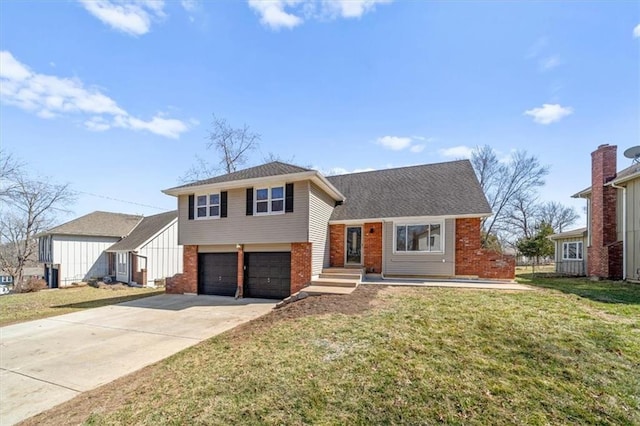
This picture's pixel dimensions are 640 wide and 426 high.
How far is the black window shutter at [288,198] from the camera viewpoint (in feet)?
36.0

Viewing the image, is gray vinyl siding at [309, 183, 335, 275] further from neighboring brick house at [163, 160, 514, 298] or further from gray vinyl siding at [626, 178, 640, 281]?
gray vinyl siding at [626, 178, 640, 281]

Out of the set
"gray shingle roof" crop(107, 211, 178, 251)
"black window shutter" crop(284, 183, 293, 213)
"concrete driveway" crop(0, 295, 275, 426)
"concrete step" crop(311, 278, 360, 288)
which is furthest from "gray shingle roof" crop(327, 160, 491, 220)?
"gray shingle roof" crop(107, 211, 178, 251)

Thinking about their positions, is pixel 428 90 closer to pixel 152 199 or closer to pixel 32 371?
pixel 32 371

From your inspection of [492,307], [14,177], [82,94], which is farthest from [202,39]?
[14,177]

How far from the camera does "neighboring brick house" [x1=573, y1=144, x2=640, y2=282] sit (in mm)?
12461

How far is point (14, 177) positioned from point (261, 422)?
26986 mm

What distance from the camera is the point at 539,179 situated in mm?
28219

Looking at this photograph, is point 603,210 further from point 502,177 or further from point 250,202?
point 250,202

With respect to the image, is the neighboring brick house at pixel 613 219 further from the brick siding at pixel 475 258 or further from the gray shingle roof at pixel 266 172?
the gray shingle roof at pixel 266 172

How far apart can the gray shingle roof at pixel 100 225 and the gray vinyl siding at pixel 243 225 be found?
15.0 m

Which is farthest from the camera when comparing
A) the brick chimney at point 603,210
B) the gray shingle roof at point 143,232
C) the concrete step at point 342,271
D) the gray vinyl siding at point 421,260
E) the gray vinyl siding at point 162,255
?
the gray shingle roof at point 143,232

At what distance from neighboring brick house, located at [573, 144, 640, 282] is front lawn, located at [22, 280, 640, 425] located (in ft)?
30.0

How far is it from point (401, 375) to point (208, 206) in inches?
435

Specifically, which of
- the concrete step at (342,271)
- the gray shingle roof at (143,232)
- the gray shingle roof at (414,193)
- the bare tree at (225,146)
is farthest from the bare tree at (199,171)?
the concrete step at (342,271)
